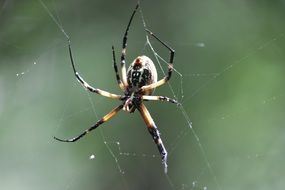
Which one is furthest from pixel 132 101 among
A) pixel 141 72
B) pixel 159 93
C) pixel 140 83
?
pixel 159 93

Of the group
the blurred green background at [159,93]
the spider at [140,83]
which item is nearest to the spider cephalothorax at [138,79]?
the spider at [140,83]

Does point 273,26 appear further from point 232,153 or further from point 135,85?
point 135,85

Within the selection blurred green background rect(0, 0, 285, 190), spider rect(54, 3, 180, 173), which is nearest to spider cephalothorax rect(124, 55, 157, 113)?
spider rect(54, 3, 180, 173)

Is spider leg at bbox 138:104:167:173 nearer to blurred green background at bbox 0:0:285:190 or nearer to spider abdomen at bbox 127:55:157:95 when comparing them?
spider abdomen at bbox 127:55:157:95

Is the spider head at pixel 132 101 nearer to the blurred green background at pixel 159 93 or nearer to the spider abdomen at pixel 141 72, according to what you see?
the spider abdomen at pixel 141 72

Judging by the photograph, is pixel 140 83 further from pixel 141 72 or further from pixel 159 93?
pixel 159 93

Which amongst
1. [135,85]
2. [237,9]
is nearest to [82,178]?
[237,9]

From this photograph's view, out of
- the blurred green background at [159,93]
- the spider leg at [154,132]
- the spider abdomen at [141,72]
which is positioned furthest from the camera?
the blurred green background at [159,93]
